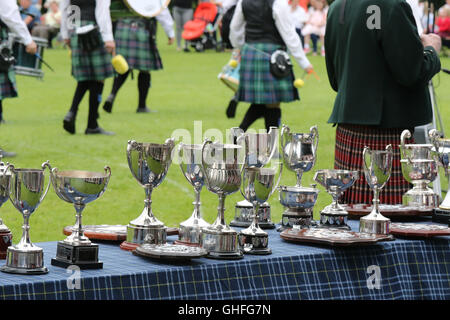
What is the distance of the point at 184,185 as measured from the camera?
7172 mm

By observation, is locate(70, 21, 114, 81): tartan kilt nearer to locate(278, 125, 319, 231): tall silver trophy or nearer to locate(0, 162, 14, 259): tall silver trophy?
locate(278, 125, 319, 231): tall silver trophy

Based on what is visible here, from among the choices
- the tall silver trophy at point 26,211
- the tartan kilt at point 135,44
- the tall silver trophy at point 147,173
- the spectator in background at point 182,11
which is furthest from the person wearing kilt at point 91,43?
the spectator in background at point 182,11

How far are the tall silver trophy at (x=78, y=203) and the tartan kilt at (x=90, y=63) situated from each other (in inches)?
252

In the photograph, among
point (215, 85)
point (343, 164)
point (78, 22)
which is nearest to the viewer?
point (343, 164)

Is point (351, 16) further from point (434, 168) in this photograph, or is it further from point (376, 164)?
point (376, 164)

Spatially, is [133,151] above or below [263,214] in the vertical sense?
above

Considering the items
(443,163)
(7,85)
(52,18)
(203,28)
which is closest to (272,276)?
(443,163)

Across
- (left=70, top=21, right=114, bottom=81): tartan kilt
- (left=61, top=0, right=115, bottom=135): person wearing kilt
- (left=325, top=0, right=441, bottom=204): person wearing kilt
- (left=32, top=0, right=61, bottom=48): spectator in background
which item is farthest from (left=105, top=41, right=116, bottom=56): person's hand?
(left=32, top=0, right=61, bottom=48): spectator in background

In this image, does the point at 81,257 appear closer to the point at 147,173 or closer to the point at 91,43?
the point at 147,173

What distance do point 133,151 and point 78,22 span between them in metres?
6.21

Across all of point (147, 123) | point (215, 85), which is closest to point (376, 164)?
point (147, 123)

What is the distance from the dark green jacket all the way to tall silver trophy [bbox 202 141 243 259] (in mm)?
1488

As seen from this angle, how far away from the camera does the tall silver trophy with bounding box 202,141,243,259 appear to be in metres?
2.67

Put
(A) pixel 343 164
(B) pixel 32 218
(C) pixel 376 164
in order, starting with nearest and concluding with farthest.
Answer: (C) pixel 376 164 → (A) pixel 343 164 → (B) pixel 32 218
